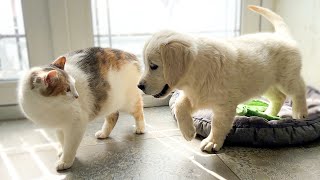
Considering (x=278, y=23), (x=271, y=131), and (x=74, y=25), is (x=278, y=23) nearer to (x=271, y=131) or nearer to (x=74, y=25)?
(x=271, y=131)

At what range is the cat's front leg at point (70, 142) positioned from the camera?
1.37 metres

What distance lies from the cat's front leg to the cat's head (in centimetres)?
14

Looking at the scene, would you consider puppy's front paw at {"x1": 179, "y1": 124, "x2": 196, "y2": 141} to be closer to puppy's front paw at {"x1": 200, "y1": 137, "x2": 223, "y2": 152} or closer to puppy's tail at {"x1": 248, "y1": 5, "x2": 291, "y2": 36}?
puppy's front paw at {"x1": 200, "y1": 137, "x2": 223, "y2": 152}

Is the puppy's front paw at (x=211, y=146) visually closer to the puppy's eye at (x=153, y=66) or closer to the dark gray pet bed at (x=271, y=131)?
the dark gray pet bed at (x=271, y=131)

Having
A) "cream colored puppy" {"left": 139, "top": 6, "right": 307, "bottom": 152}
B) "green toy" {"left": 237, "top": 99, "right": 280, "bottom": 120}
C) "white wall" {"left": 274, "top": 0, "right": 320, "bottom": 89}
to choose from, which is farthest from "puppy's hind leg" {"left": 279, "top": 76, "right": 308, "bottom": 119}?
"white wall" {"left": 274, "top": 0, "right": 320, "bottom": 89}

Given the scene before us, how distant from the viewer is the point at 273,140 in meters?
1.54

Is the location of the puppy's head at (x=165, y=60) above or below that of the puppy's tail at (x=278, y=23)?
below

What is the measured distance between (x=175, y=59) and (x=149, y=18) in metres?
0.98

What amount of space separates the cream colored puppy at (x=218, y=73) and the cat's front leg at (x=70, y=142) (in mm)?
312

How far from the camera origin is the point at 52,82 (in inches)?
49.9

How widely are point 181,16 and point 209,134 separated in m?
0.94

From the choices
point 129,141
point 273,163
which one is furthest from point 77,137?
point 273,163

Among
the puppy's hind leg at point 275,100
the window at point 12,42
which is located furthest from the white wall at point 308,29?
the window at point 12,42

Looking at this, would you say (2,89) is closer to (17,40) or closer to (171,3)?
(17,40)
